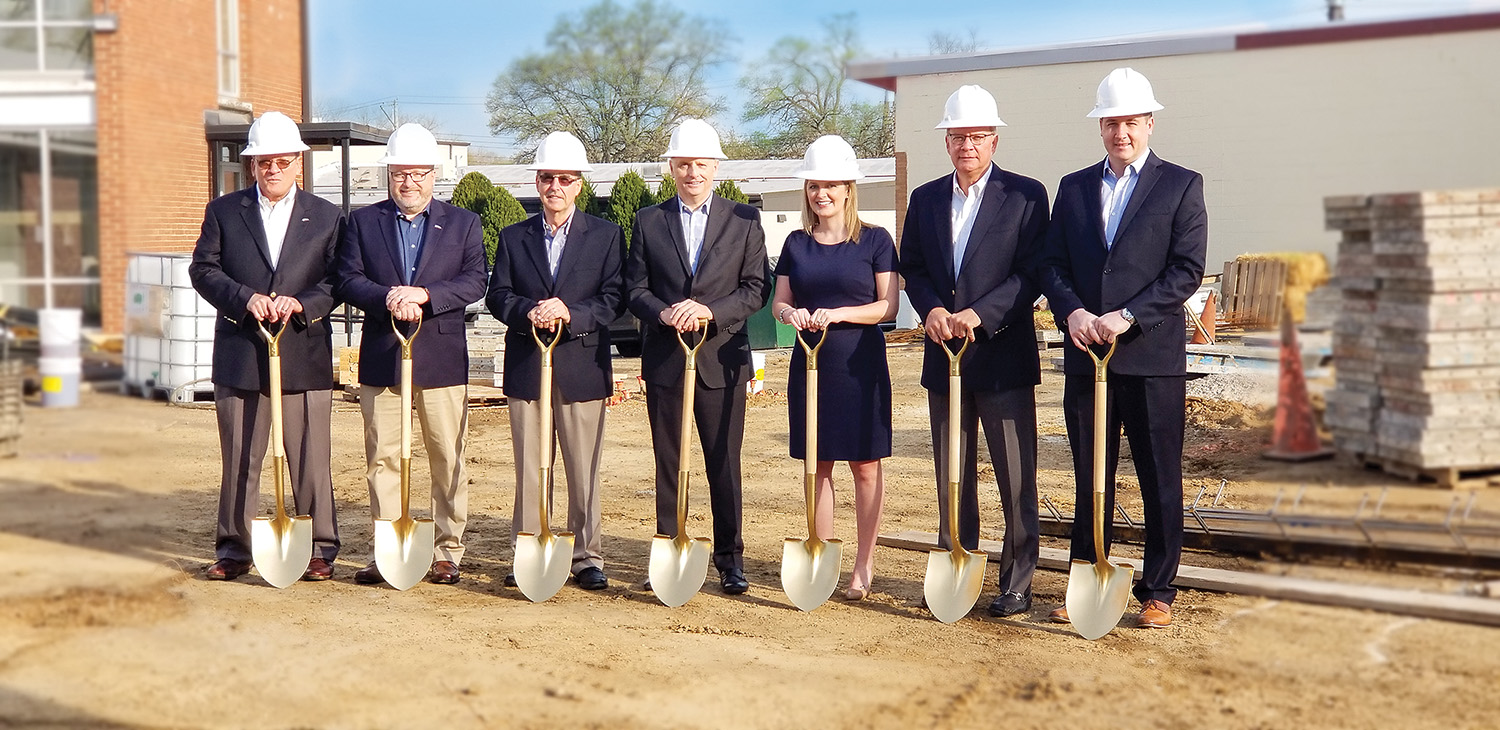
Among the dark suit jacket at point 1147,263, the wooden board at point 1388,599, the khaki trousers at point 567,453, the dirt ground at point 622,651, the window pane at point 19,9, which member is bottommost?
the dirt ground at point 622,651

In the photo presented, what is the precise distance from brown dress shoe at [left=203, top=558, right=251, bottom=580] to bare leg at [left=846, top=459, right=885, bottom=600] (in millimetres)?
2725

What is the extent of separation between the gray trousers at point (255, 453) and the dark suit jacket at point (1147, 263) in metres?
3.29

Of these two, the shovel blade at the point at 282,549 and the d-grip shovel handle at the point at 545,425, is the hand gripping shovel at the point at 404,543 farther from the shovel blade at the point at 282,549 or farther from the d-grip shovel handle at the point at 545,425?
the d-grip shovel handle at the point at 545,425

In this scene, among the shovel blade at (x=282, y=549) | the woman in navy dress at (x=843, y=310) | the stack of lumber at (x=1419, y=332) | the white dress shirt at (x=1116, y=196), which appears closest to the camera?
the stack of lumber at (x=1419, y=332)

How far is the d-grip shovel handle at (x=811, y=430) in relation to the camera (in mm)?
5566

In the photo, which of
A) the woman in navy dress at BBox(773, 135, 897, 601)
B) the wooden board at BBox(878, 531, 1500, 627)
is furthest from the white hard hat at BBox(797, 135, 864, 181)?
the wooden board at BBox(878, 531, 1500, 627)

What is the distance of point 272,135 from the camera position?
233 inches

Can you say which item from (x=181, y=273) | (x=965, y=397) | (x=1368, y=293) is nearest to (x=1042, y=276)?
(x=965, y=397)

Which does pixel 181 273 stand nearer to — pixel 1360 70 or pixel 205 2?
pixel 205 2

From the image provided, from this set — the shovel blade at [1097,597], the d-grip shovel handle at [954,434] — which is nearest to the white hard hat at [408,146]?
the d-grip shovel handle at [954,434]

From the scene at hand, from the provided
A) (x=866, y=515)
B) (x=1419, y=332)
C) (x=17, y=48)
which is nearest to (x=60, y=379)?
(x=17, y=48)

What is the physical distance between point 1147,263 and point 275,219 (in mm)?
3730

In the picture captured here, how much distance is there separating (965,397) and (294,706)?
2.82m

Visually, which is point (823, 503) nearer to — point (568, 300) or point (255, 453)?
point (568, 300)
